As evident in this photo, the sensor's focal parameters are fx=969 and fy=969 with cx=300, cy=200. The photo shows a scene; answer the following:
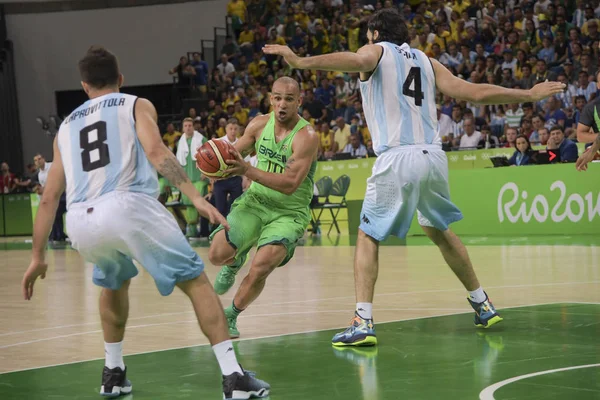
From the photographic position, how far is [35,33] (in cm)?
3634

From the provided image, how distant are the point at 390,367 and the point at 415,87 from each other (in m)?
2.19

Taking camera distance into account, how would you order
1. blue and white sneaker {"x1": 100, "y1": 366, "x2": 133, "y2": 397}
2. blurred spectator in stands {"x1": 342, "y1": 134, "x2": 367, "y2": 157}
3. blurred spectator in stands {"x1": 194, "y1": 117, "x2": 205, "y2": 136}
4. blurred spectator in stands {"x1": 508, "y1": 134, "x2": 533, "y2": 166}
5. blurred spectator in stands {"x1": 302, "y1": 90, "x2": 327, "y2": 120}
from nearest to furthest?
blue and white sneaker {"x1": 100, "y1": 366, "x2": 133, "y2": 397}, blurred spectator in stands {"x1": 508, "y1": 134, "x2": 533, "y2": 166}, blurred spectator in stands {"x1": 342, "y1": 134, "x2": 367, "y2": 157}, blurred spectator in stands {"x1": 302, "y1": 90, "x2": 327, "y2": 120}, blurred spectator in stands {"x1": 194, "y1": 117, "x2": 205, "y2": 136}

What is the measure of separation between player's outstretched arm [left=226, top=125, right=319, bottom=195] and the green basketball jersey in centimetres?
8

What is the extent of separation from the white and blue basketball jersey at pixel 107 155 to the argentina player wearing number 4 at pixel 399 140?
87.2 inches

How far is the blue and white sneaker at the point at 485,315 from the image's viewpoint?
7281 mm

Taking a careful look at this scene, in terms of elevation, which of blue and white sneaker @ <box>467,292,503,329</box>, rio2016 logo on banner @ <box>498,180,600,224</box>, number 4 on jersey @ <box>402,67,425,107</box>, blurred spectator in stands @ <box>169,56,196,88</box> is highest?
number 4 on jersey @ <box>402,67,425,107</box>

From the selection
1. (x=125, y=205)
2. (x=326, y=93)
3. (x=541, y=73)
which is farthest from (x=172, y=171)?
(x=326, y=93)

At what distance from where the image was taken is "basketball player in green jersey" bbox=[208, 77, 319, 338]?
7.30m

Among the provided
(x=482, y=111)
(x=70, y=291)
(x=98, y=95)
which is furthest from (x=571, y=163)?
(x=98, y=95)

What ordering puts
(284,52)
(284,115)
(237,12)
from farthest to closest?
(237,12), (284,115), (284,52)

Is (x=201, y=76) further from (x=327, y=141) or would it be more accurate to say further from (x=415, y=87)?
(x=415, y=87)

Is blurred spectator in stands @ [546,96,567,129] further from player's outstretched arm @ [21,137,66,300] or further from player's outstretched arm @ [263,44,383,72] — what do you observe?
player's outstretched arm @ [21,137,66,300]

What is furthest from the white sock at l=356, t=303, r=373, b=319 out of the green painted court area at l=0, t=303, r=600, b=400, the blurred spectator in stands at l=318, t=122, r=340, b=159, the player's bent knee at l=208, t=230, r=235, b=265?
the blurred spectator in stands at l=318, t=122, r=340, b=159

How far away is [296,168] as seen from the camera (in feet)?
24.2
